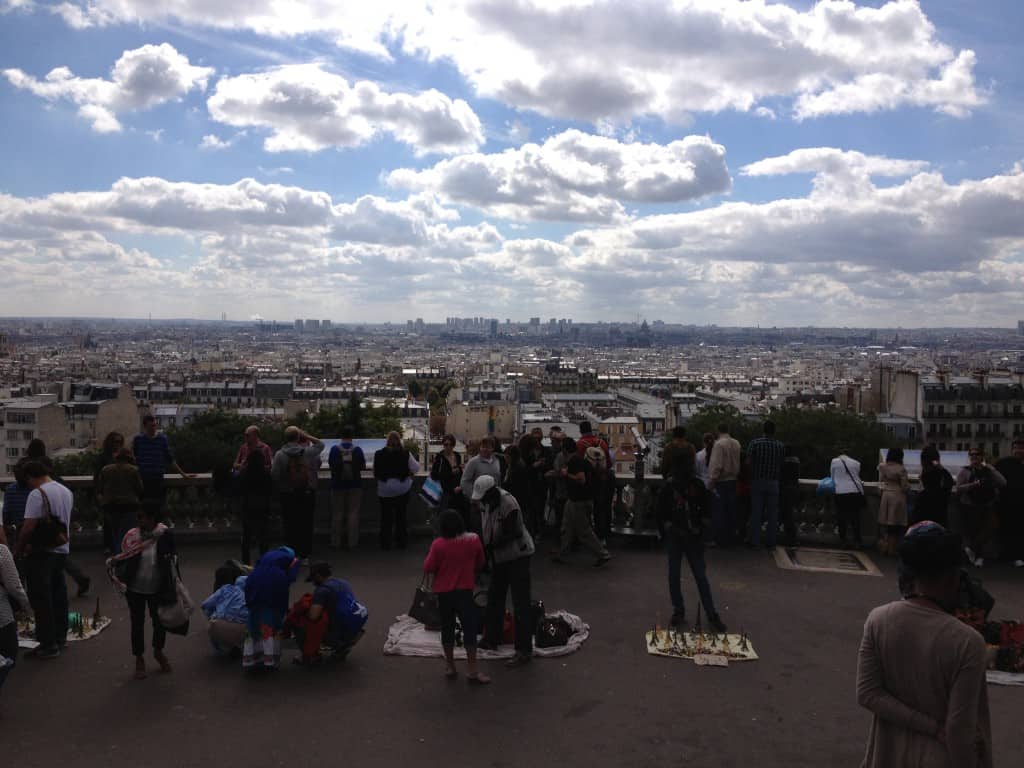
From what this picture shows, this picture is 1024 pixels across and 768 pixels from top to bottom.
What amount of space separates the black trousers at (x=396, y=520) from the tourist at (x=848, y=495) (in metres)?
5.39

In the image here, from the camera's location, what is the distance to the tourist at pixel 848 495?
11680mm

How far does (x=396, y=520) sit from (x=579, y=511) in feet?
7.94

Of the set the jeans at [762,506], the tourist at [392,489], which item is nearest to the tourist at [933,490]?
the jeans at [762,506]

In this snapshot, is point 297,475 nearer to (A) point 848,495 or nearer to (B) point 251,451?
(B) point 251,451

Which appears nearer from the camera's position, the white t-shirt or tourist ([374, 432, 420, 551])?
the white t-shirt

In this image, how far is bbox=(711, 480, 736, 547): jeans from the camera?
38.8ft

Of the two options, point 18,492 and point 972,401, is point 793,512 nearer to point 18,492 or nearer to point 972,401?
point 18,492

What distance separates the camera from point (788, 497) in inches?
467

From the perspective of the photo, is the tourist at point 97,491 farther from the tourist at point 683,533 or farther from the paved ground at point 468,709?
the tourist at point 683,533

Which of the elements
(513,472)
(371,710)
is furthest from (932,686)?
(513,472)

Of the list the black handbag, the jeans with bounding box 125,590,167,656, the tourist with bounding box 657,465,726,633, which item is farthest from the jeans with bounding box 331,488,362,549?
the tourist with bounding box 657,465,726,633

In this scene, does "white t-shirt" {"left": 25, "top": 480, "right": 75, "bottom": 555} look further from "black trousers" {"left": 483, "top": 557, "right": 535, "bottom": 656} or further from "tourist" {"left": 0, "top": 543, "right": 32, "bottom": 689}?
"black trousers" {"left": 483, "top": 557, "right": 535, "bottom": 656}

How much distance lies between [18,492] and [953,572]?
8128mm

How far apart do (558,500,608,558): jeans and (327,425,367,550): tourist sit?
8.83 ft
